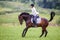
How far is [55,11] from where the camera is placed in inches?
114

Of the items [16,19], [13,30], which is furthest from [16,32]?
[16,19]

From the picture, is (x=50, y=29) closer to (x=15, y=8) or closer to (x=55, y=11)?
(x=55, y=11)

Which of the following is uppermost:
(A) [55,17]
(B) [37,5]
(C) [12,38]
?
(B) [37,5]

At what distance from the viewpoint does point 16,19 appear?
2.79 meters

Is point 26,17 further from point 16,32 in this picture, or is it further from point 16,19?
point 16,32

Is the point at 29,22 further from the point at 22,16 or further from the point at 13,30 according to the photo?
the point at 13,30

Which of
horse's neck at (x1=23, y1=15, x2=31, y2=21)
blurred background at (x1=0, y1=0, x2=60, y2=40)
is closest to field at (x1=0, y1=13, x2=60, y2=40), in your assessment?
blurred background at (x1=0, y1=0, x2=60, y2=40)

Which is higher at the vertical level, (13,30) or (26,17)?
(26,17)

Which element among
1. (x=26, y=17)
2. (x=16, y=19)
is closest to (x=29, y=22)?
(x=26, y=17)

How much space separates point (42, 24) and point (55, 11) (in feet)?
0.91

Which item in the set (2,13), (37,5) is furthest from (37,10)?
(2,13)

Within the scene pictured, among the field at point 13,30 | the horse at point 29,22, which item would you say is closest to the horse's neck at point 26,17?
the horse at point 29,22

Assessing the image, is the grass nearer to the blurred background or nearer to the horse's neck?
the blurred background

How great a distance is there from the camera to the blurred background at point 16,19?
2.80m
